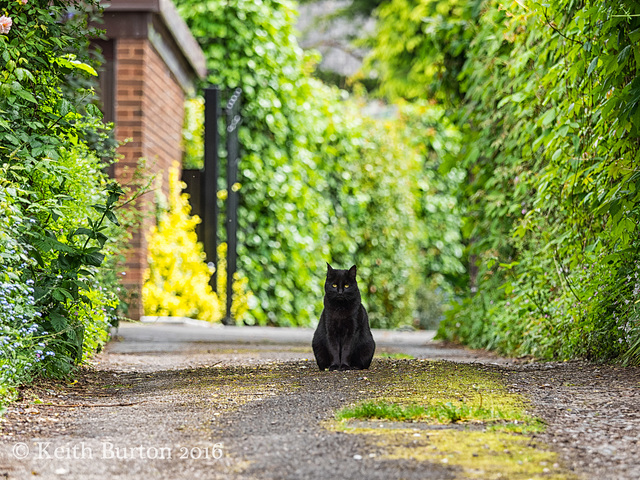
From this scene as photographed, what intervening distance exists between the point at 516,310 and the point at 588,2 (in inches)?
101

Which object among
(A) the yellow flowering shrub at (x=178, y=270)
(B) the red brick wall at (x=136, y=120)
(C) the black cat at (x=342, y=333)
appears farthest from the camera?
(A) the yellow flowering shrub at (x=178, y=270)

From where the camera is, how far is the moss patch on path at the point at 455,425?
326cm

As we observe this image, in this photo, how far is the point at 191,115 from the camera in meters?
13.5

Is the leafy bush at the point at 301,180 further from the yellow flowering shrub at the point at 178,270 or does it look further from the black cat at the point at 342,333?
the black cat at the point at 342,333

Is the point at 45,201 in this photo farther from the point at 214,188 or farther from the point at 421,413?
the point at 214,188

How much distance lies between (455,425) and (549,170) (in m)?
3.22

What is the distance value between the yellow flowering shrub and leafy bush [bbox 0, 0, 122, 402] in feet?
17.9

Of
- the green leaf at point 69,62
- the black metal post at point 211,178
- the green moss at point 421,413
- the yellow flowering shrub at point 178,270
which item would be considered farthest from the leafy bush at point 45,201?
the black metal post at point 211,178

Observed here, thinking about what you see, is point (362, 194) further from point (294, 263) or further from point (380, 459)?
point (380, 459)

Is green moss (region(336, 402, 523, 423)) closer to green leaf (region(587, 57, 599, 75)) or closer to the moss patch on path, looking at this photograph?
the moss patch on path

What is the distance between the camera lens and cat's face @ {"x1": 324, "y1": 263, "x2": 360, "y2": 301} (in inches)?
231

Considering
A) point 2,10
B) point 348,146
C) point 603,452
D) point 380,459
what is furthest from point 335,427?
point 348,146

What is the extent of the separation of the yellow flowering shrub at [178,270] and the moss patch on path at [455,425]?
6.30m

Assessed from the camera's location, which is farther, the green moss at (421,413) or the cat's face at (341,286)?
the cat's face at (341,286)
